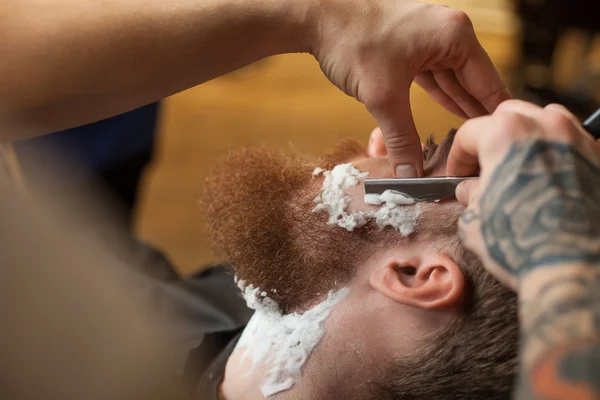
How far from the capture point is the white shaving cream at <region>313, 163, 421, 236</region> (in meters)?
0.77

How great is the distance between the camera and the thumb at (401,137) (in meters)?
0.77

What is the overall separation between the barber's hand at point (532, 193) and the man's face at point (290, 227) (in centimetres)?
19

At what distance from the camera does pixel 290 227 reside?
34.0 inches

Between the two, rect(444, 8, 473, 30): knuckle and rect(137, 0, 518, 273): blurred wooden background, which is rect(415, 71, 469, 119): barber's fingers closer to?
rect(444, 8, 473, 30): knuckle

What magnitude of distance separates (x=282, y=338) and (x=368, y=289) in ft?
Answer: 0.47

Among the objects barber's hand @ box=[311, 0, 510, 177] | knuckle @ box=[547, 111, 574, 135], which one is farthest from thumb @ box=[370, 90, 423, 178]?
knuckle @ box=[547, 111, 574, 135]

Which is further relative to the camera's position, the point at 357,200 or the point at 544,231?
the point at 357,200

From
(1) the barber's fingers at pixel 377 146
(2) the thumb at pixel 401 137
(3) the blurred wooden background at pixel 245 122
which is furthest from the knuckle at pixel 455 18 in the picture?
(3) the blurred wooden background at pixel 245 122

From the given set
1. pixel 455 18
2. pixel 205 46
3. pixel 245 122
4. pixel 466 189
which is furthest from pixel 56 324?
pixel 245 122

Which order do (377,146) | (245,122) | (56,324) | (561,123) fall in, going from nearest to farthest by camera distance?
1. (561,123)
2. (56,324)
3. (377,146)
4. (245,122)

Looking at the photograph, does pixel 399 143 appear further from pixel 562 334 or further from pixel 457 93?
pixel 562 334

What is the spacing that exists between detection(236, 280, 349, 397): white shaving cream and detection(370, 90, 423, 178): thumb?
18cm

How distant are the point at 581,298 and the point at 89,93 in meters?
0.64

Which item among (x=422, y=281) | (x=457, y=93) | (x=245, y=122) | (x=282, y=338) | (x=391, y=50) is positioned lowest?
(x=245, y=122)
